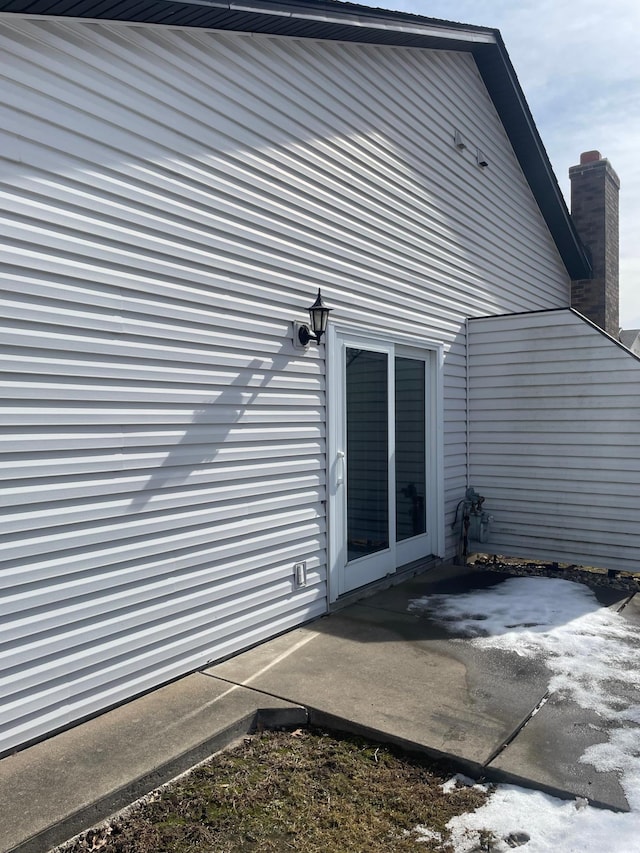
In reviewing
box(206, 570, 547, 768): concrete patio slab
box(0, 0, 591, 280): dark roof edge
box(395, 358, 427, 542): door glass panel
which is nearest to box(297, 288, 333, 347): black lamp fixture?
box(395, 358, 427, 542): door glass panel

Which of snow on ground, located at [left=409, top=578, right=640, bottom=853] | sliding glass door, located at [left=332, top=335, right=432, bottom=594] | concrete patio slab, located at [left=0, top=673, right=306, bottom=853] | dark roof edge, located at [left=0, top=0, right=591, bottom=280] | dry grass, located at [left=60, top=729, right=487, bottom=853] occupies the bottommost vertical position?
dry grass, located at [left=60, top=729, right=487, bottom=853]

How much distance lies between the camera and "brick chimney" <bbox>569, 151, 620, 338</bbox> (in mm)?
10289

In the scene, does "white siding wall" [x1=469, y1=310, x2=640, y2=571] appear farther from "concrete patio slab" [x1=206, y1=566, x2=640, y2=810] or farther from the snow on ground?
"concrete patio slab" [x1=206, y1=566, x2=640, y2=810]

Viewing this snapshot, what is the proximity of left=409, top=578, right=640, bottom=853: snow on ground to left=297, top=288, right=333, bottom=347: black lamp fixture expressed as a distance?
224 cm

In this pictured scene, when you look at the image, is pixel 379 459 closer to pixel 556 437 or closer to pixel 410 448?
pixel 410 448

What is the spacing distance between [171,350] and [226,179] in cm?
117

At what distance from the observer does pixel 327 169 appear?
189 inches

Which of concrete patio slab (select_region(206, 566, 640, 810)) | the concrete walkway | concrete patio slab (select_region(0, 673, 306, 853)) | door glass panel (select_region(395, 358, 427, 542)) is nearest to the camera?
concrete patio slab (select_region(0, 673, 306, 853))

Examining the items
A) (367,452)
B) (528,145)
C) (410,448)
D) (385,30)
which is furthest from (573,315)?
(528,145)

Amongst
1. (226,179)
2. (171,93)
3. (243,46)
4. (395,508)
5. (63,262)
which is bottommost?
(395,508)

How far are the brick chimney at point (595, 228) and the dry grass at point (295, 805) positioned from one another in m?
9.08

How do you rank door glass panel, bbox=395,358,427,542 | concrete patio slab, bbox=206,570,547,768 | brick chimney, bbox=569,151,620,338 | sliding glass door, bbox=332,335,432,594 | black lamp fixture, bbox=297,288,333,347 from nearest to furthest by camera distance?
concrete patio slab, bbox=206,570,547,768, black lamp fixture, bbox=297,288,333,347, sliding glass door, bbox=332,335,432,594, door glass panel, bbox=395,358,427,542, brick chimney, bbox=569,151,620,338

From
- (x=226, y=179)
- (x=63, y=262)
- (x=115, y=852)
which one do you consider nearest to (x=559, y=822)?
(x=115, y=852)

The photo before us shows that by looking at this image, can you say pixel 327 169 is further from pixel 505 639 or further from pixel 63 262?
pixel 505 639
